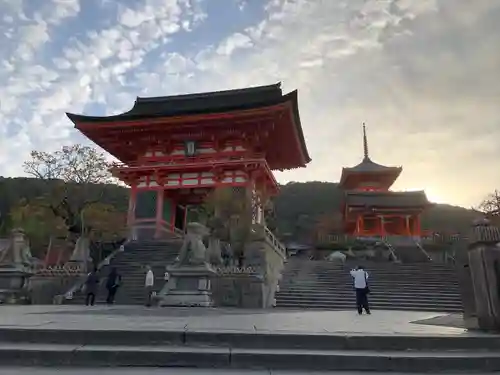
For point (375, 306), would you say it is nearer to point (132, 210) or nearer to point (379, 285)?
point (379, 285)

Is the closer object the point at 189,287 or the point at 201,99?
the point at 189,287

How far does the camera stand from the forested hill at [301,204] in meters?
59.6

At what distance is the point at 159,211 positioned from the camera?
23828 millimetres

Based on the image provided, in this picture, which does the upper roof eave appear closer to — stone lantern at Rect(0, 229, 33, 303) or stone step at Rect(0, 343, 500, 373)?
stone lantern at Rect(0, 229, 33, 303)

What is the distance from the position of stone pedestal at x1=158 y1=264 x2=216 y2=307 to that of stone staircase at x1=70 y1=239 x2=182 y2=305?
81.2 inches

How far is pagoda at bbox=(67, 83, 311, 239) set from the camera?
2338 centimetres

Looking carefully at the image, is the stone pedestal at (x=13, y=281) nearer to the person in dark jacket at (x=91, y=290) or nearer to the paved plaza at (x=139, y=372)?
the person in dark jacket at (x=91, y=290)

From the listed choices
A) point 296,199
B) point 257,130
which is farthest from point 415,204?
point 296,199

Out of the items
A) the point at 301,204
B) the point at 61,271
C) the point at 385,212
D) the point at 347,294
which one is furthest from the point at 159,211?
the point at 301,204

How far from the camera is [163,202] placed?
2444cm

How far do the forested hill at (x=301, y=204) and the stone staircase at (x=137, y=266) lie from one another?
119 ft

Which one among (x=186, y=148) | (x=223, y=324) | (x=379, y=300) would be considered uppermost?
(x=186, y=148)

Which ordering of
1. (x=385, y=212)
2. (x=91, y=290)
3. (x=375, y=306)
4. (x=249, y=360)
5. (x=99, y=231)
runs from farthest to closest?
(x=385, y=212) < (x=99, y=231) < (x=375, y=306) < (x=91, y=290) < (x=249, y=360)

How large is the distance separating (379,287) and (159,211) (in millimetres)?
12849
